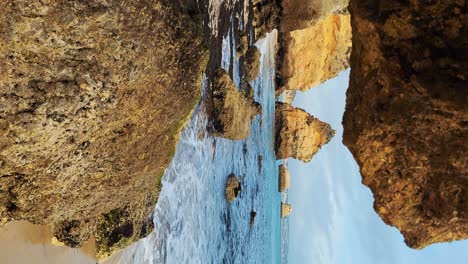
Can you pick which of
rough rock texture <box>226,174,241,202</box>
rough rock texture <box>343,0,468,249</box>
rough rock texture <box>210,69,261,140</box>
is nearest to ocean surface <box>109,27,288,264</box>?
rough rock texture <box>226,174,241,202</box>

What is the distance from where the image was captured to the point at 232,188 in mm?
13422

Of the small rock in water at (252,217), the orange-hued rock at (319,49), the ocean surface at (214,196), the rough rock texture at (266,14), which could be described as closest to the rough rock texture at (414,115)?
the ocean surface at (214,196)

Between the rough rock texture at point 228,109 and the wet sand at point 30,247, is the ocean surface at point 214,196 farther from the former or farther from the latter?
the wet sand at point 30,247

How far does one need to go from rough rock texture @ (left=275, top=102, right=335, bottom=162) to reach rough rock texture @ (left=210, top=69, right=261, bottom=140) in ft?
17.2

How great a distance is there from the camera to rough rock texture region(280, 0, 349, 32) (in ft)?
39.6

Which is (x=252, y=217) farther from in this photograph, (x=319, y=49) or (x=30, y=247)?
(x=30, y=247)

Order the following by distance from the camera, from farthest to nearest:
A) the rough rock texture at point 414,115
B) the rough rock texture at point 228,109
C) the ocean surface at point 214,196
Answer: the rough rock texture at point 228,109
the ocean surface at point 214,196
the rough rock texture at point 414,115

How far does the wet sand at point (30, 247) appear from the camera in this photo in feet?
17.8

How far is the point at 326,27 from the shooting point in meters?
16.1

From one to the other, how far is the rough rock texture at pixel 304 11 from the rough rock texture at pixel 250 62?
1021 millimetres

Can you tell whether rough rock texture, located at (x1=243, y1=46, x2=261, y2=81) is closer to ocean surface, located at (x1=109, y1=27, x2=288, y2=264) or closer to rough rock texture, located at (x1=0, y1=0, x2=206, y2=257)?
ocean surface, located at (x1=109, y1=27, x2=288, y2=264)

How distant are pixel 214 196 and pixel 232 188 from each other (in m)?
1.31

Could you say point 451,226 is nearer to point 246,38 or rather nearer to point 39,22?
point 39,22

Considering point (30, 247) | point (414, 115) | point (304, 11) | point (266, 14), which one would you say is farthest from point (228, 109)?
point (414, 115)
